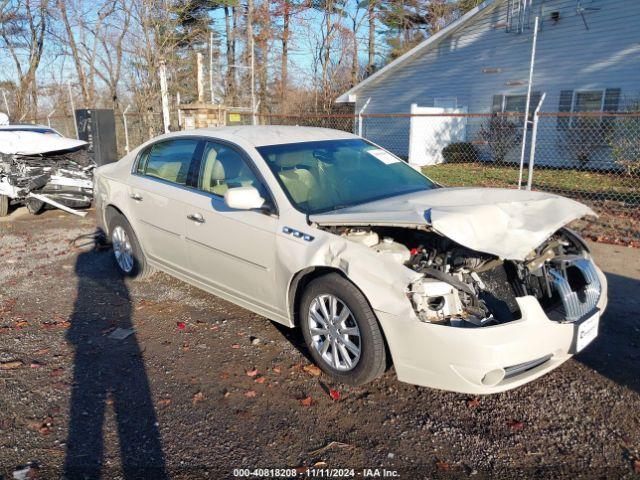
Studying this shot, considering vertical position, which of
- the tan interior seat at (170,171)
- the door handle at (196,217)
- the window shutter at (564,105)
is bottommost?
the door handle at (196,217)

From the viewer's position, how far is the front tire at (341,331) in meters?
3.21

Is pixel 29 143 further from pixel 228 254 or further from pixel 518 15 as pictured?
pixel 518 15

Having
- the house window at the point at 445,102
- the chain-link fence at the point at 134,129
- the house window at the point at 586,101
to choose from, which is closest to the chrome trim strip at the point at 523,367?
the house window at the point at 586,101

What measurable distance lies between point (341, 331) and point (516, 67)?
15.6 metres

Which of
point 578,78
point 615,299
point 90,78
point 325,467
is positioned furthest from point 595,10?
point 90,78

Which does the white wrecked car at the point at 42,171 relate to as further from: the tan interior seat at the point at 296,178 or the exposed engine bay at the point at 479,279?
the exposed engine bay at the point at 479,279

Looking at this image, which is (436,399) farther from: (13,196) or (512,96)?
(512,96)

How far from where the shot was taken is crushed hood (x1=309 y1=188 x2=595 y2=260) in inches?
121

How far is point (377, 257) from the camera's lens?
3.15 meters

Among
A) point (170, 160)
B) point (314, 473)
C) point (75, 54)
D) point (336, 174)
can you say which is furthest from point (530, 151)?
point (75, 54)

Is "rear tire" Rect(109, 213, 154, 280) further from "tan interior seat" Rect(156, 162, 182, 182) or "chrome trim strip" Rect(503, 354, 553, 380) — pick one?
"chrome trim strip" Rect(503, 354, 553, 380)

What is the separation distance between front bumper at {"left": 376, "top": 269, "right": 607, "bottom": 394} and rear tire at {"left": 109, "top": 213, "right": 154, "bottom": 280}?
10.3 ft

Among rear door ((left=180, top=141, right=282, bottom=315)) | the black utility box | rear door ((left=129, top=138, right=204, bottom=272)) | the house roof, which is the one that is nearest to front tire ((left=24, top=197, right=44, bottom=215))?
the black utility box

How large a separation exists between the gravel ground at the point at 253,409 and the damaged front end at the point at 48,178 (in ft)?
15.9
